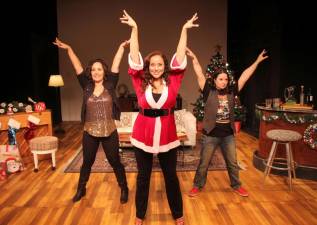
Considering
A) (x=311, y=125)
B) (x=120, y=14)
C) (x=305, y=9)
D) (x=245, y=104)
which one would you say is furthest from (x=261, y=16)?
(x=120, y=14)

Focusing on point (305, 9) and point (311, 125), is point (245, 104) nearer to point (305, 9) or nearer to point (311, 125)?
point (305, 9)

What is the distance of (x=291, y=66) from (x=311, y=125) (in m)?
1.63

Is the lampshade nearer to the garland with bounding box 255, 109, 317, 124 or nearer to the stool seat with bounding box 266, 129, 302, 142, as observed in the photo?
the garland with bounding box 255, 109, 317, 124

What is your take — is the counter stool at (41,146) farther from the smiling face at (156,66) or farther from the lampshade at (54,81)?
the lampshade at (54,81)

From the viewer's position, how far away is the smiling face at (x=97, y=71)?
3.12 meters

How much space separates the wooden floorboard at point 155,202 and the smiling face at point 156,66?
Answer: 53.4 inches

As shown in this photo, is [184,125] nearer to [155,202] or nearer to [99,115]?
[155,202]

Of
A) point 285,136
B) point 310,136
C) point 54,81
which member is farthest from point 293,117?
point 54,81

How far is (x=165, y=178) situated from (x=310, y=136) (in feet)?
7.07

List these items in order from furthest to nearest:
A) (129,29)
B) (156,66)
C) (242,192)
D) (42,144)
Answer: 1. (129,29)
2. (42,144)
3. (242,192)
4. (156,66)

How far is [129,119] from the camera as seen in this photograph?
19.4 ft

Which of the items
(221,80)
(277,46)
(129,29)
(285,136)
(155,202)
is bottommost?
(155,202)

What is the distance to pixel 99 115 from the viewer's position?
3.16 metres

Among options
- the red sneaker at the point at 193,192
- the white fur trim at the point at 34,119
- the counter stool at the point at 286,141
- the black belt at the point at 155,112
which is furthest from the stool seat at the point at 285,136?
the white fur trim at the point at 34,119
